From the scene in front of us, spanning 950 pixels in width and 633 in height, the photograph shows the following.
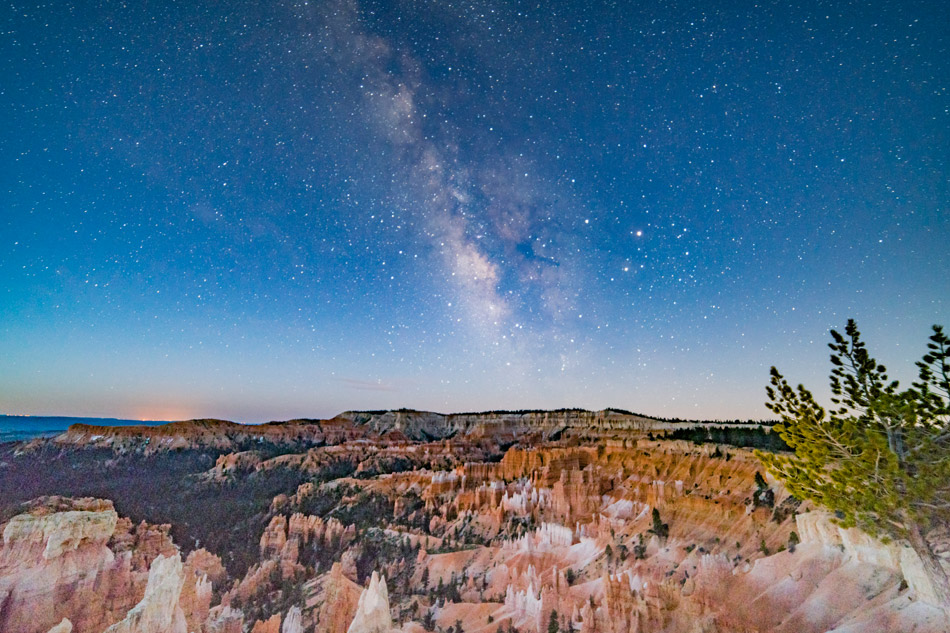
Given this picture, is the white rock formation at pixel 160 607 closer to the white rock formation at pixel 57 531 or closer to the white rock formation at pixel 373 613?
the white rock formation at pixel 57 531

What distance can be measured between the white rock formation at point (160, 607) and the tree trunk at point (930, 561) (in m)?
35.6

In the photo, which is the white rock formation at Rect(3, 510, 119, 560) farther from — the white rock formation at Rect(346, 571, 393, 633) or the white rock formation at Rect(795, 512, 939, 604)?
the white rock formation at Rect(795, 512, 939, 604)

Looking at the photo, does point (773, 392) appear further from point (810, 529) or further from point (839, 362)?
point (810, 529)

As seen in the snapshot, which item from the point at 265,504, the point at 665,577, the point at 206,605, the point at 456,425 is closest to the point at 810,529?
the point at 665,577

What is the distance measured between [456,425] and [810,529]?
122 meters

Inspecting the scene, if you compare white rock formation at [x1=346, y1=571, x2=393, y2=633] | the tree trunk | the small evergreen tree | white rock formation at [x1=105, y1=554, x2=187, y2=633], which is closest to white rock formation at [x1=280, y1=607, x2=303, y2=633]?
white rock formation at [x1=346, y1=571, x2=393, y2=633]

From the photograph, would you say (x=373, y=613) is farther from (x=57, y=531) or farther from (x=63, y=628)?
(x=57, y=531)

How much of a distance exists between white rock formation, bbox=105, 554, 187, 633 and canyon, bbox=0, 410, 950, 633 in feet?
0.36

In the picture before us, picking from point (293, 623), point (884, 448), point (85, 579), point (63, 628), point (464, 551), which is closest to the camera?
point (884, 448)

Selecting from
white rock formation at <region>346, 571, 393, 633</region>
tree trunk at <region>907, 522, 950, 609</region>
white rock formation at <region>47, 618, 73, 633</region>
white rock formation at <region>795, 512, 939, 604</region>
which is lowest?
white rock formation at <region>346, 571, 393, 633</region>

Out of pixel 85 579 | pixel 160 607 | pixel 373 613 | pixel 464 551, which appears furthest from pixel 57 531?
pixel 464 551

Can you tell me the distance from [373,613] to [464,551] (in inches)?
753

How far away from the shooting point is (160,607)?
25375mm

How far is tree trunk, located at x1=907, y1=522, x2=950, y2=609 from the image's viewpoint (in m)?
11.6
